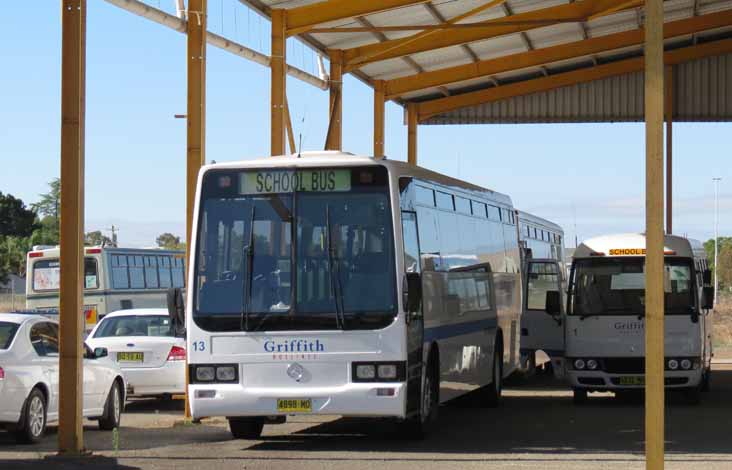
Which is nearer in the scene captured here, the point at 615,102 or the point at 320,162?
the point at 320,162

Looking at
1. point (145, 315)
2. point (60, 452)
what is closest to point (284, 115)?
point (145, 315)

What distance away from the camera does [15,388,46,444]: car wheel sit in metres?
15.4

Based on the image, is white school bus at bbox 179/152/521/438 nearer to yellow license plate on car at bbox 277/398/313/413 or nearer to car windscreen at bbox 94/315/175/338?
yellow license plate on car at bbox 277/398/313/413

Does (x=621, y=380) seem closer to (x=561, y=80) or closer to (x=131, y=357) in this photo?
(x=131, y=357)

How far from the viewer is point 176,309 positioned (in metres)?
14.1

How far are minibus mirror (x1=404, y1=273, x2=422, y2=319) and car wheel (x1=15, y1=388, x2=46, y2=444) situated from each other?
431cm

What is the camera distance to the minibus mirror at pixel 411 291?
47.5ft

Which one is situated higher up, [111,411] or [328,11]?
[328,11]

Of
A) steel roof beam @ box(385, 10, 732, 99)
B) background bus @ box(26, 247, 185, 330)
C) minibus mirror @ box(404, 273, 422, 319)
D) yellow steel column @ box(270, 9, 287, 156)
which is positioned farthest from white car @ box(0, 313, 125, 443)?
steel roof beam @ box(385, 10, 732, 99)

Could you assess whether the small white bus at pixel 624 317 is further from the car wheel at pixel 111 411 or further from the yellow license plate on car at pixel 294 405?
the yellow license plate on car at pixel 294 405

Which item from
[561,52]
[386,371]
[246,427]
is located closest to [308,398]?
[386,371]

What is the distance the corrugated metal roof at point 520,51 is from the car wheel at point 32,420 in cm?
1047

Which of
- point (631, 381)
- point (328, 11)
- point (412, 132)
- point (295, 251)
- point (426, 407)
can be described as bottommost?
A: point (631, 381)

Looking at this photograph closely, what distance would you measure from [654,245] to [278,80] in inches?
650
